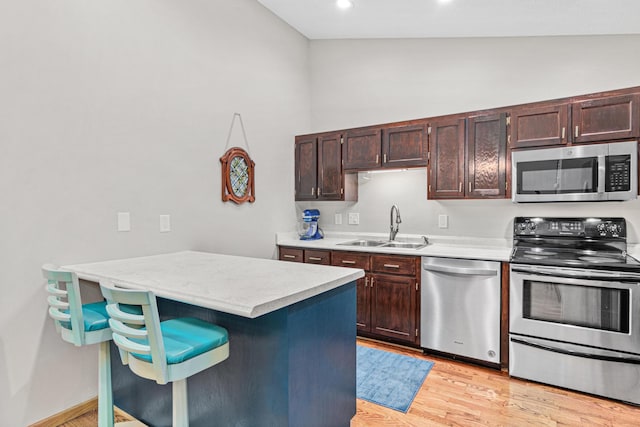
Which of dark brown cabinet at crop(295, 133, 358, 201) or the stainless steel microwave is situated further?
dark brown cabinet at crop(295, 133, 358, 201)

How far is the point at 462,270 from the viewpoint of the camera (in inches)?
110

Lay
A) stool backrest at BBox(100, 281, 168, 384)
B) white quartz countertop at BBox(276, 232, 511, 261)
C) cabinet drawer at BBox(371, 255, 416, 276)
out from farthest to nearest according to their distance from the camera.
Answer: cabinet drawer at BBox(371, 255, 416, 276), white quartz countertop at BBox(276, 232, 511, 261), stool backrest at BBox(100, 281, 168, 384)

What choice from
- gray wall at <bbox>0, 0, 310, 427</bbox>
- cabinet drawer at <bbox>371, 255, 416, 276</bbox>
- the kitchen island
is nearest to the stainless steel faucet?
cabinet drawer at <bbox>371, 255, 416, 276</bbox>

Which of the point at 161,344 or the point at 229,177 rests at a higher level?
the point at 229,177

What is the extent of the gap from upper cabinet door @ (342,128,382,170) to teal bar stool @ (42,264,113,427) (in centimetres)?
255

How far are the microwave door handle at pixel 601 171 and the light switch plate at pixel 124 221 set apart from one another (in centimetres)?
334

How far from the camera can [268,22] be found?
3719mm

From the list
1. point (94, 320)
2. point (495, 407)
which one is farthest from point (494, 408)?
point (94, 320)

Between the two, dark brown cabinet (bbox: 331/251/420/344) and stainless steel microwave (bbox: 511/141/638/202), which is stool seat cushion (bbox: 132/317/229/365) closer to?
dark brown cabinet (bbox: 331/251/420/344)

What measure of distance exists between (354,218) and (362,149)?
0.84 metres

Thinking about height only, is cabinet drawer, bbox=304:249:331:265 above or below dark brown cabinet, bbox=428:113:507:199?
below

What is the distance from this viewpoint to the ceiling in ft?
8.49

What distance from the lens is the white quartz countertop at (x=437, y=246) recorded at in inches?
112

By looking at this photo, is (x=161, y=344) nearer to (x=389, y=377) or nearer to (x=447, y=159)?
(x=389, y=377)
